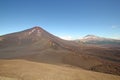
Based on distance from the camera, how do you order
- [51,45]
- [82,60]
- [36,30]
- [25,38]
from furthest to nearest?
[36,30], [25,38], [51,45], [82,60]

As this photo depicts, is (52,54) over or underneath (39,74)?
over

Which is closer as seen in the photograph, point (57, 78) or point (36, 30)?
point (57, 78)

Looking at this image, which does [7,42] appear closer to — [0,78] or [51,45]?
[51,45]

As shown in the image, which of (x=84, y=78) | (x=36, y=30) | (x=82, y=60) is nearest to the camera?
(x=84, y=78)

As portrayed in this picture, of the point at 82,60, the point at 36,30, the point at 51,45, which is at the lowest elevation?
the point at 82,60

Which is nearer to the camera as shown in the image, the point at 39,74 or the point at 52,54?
the point at 39,74

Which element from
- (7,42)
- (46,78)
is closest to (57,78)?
(46,78)

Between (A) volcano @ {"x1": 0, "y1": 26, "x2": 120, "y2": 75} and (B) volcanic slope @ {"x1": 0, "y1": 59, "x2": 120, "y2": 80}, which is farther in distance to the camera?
(A) volcano @ {"x1": 0, "y1": 26, "x2": 120, "y2": 75}

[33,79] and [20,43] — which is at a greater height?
[20,43]

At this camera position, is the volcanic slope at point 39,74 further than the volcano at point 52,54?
No
